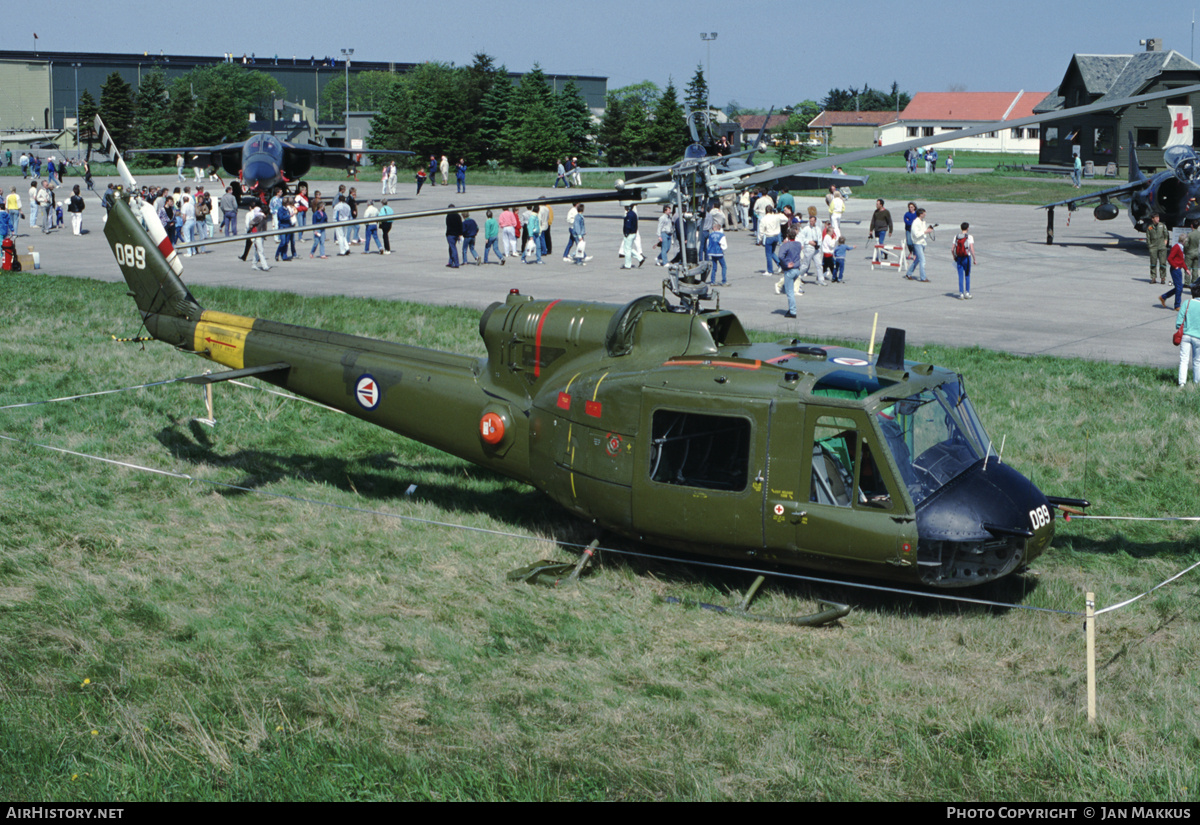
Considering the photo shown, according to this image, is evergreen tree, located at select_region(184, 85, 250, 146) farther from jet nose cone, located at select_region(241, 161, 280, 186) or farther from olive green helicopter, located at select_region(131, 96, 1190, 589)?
olive green helicopter, located at select_region(131, 96, 1190, 589)

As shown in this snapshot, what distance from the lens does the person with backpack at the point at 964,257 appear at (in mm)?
23922

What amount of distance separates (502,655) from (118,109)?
275 ft

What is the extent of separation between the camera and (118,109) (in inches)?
3140

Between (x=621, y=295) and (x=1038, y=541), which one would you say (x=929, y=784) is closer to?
(x=1038, y=541)

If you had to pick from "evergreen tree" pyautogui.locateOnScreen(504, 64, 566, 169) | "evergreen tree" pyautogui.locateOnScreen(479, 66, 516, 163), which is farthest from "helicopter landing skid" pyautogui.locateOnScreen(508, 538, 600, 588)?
"evergreen tree" pyautogui.locateOnScreen(479, 66, 516, 163)

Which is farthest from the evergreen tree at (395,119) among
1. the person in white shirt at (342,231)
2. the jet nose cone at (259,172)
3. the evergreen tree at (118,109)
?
the person in white shirt at (342,231)

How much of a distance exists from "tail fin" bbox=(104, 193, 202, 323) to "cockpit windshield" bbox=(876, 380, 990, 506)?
8.75 meters

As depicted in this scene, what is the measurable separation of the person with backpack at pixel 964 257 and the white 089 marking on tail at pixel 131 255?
1783 centimetres

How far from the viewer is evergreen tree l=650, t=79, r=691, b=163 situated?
210 ft

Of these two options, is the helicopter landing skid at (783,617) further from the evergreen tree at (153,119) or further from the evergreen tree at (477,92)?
the evergreen tree at (153,119)

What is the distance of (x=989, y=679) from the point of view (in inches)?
311

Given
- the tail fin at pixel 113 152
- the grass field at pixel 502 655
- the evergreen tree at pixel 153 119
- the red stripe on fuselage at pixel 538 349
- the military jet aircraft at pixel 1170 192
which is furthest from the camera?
the evergreen tree at pixel 153 119

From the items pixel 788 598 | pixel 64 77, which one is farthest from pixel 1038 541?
pixel 64 77

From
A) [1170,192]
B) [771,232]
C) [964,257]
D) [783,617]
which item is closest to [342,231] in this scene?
[771,232]
